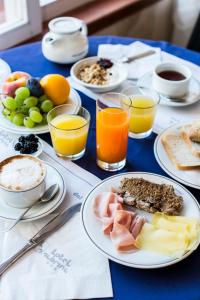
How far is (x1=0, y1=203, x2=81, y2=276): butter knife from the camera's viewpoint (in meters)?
0.90

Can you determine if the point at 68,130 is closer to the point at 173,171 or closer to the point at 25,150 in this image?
the point at 25,150

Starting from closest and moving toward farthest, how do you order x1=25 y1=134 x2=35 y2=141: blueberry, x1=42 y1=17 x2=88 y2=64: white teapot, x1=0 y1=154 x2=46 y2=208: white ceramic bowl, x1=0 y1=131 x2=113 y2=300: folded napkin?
x1=0 y1=131 x2=113 y2=300: folded napkin
x1=0 y1=154 x2=46 y2=208: white ceramic bowl
x1=25 y1=134 x2=35 y2=141: blueberry
x1=42 y1=17 x2=88 y2=64: white teapot

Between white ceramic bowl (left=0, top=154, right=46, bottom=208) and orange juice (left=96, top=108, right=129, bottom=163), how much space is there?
0.21 m

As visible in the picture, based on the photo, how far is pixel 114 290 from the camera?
2.85ft

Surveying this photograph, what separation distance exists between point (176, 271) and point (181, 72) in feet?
2.48

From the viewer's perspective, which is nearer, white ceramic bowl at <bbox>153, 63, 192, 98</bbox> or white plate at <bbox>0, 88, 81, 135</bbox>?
white plate at <bbox>0, 88, 81, 135</bbox>

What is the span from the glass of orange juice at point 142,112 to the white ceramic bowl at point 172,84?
6 cm

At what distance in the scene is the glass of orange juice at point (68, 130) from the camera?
3.77 ft

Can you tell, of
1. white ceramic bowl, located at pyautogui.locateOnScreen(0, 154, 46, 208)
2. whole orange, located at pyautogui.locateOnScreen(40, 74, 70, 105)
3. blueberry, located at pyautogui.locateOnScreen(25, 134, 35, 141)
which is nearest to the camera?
white ceramic bowl, located at pyautogui.locateOnScreen(0, 154, 46, 208)

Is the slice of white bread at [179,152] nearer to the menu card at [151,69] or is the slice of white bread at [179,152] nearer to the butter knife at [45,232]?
the menu card at [151,69]

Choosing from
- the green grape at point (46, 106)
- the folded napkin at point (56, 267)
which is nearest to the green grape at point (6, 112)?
the green grape at point (46, 106)

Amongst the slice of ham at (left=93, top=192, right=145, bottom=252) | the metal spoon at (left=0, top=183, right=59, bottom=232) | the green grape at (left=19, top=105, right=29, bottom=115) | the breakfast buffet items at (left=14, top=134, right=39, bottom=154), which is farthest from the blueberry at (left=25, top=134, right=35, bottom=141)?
the slice of ham at (left=93, top=192, right=145, bottom=252)

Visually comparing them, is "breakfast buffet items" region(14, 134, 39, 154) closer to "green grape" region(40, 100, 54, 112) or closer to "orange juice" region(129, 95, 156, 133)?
"green grape" region(40, 100, 54, 112)

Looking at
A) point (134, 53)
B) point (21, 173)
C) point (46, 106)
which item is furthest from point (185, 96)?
point (21, 173)
